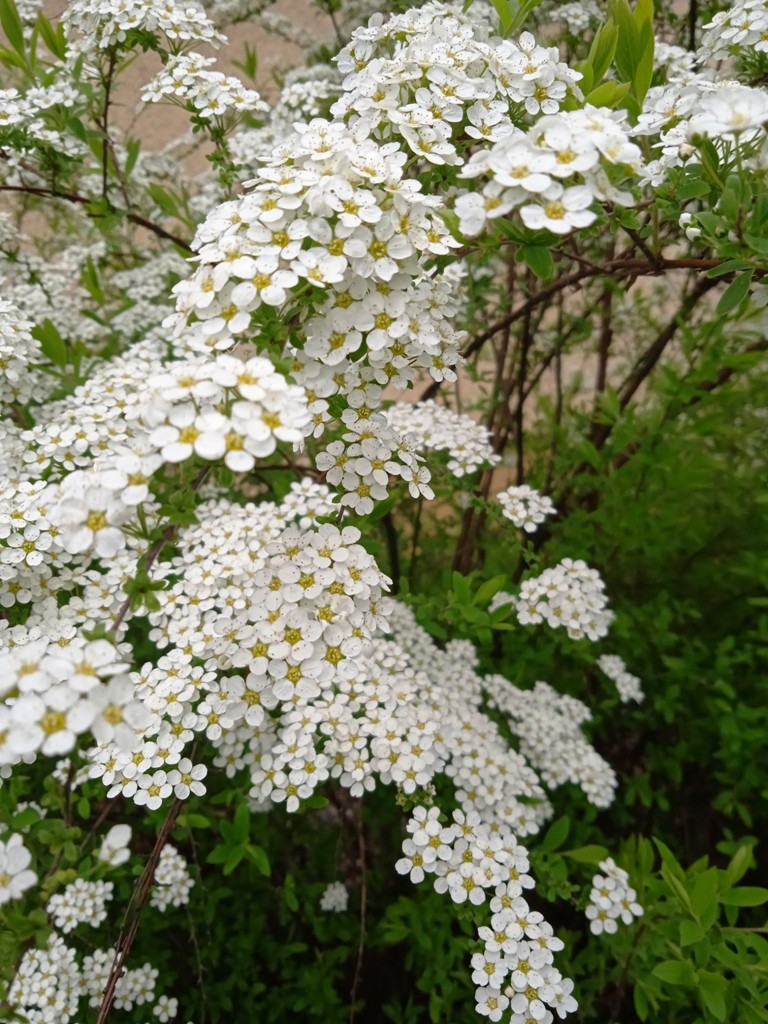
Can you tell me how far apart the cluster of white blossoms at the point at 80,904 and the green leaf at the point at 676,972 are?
1.15 meters

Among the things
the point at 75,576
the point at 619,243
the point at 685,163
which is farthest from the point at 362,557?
the point at 619,243

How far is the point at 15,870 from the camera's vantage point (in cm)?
85

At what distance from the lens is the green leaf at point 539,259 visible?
1042 mm

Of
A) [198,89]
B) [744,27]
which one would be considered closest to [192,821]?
[198,89]

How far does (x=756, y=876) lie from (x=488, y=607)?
1.52 m

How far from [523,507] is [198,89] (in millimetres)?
1223

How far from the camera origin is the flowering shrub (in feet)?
3.21

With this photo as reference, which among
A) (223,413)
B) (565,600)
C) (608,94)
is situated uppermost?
(608,94)

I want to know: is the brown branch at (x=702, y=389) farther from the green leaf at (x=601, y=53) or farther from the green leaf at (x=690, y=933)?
the green leaf at (x=690, y=933)

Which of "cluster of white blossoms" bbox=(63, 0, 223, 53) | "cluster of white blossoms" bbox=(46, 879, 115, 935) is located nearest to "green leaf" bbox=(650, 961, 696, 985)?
"cluster of white blossoms" bbox=(46, 879, 115, 935)

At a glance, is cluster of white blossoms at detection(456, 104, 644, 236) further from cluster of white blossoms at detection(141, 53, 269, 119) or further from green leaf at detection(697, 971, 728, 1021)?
green leaf at detection(697, 971, 728, 1021)

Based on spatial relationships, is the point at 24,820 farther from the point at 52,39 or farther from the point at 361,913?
the point at 52,39

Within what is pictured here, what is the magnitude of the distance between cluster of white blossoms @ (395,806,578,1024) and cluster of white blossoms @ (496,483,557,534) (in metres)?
0.71

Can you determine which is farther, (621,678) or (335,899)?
(621,678)
